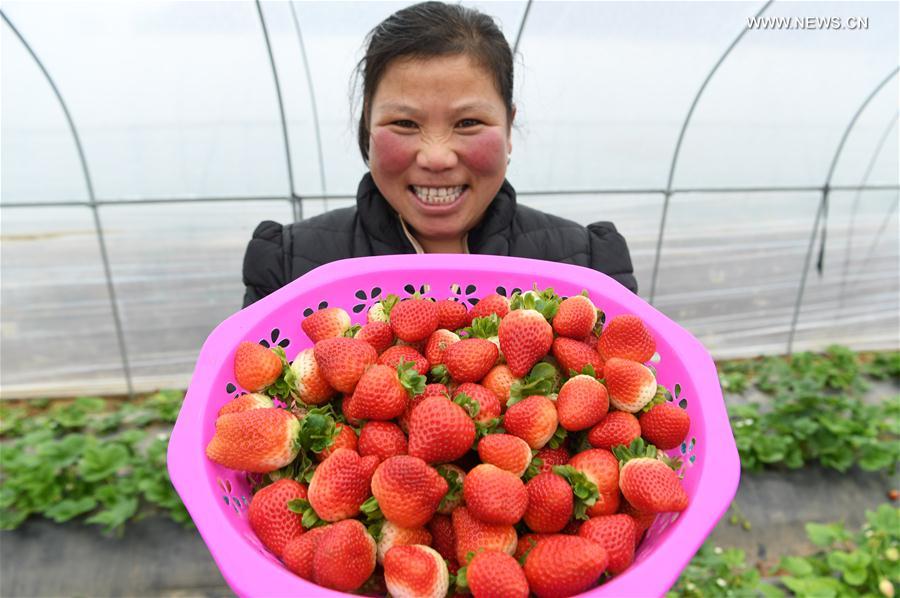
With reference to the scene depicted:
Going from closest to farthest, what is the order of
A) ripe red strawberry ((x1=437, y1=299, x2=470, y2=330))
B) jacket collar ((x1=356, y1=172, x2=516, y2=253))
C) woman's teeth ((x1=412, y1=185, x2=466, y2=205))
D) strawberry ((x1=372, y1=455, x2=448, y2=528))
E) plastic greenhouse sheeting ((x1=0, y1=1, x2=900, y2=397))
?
strawberry ((x1=372, y1=455, x2=448, y2=528)) < ripe red strawberry ((x1=437, y1=299, x2=470, y2=330)) < woman's teeth ((x1=412, y1=185, x2=466, y2=205)) < jacket collar ((x1=356, y1=172, x2=516, y2=253)) < plastic greenhouse sheeting ((x1=0, y1=1, x2=900, y2=397))

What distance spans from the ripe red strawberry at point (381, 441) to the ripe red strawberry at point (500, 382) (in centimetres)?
17

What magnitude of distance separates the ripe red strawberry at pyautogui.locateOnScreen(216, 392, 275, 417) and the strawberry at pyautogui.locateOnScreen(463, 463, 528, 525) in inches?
13.6

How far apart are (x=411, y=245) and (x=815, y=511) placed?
2.22 m

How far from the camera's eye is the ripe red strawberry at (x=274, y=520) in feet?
2.57

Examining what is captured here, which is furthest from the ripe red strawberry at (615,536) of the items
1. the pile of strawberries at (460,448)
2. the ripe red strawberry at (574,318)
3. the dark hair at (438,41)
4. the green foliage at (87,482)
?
the green foliage at (87,482)

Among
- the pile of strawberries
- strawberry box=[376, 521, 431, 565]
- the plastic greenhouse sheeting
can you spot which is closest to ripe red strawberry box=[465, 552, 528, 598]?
the pile of strawberries

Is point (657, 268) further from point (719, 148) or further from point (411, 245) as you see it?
point (411, 245)

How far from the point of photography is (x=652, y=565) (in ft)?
2.12

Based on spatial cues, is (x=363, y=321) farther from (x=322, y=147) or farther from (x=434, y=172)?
(x=322, y=147)

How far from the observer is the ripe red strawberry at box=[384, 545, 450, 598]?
2.33 feet

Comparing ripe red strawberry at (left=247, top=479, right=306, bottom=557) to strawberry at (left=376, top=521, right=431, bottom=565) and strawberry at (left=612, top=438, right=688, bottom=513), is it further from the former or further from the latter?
strawberry at (left=612, top=438, right=688, bottom=513)

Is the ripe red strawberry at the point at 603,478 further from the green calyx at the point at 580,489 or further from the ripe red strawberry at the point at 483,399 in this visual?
the ripe red strawberry at the point at 483,399

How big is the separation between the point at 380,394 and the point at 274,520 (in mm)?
217

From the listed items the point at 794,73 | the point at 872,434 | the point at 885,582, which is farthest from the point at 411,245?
the point at 794,73
